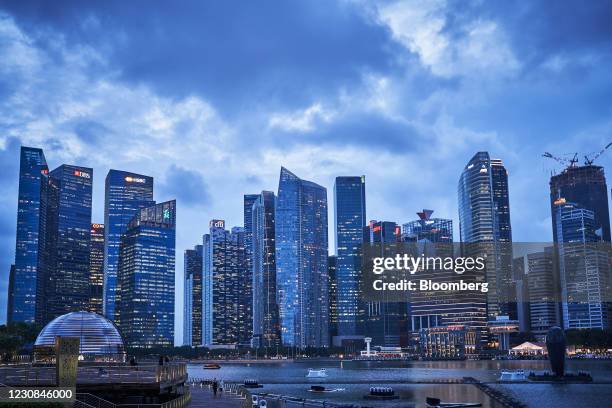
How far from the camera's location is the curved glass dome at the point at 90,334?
472ft

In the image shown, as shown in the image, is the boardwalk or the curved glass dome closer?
the boardwalk

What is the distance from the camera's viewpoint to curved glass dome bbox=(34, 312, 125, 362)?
14375cm

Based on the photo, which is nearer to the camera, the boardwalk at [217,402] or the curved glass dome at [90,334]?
the boardwalk at [217,402]

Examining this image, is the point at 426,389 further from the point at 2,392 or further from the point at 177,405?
the point at 2,392

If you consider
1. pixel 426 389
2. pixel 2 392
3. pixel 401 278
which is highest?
pixel 401 278

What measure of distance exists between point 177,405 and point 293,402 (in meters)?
45.8

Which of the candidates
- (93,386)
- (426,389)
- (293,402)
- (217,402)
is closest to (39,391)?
(93,386)

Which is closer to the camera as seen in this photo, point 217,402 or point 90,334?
point 217,402

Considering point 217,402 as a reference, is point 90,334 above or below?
above

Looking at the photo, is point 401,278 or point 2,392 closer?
point 2,392

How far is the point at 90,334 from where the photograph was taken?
146000 mm

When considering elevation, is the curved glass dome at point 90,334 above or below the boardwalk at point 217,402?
above

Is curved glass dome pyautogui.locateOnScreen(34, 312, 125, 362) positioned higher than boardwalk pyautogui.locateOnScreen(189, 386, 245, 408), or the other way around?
curved glass dome pyautogui.locateOnScreen(34, 312, 125, 362)

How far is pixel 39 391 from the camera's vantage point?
127ft
